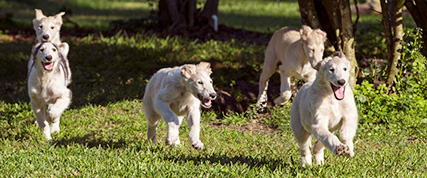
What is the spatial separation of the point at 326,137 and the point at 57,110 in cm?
381

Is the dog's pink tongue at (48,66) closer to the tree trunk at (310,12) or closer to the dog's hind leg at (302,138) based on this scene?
the dog's hind leg at (302,138)

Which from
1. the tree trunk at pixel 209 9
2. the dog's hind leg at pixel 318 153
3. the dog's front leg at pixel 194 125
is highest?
the dog's front leg at pixel 194 125

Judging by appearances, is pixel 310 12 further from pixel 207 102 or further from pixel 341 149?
pixel 341 149

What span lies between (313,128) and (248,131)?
118 inches

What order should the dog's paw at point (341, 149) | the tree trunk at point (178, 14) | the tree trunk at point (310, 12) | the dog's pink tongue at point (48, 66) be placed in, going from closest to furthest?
the dog's paw at point (341, 149) → the dog's pink tongue at point (48, 66) → the tree trunk at point (310, 12) → the tree trunk at point (178, 14)

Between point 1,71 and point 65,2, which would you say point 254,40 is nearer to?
point 1,71

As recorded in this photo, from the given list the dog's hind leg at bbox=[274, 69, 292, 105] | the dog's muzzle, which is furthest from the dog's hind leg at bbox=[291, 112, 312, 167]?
the dog's hind leg at bbox=[274, 69, 292, 105]

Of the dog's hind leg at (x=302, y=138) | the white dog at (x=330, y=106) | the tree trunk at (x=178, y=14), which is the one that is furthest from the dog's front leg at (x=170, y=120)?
the tree trunk at (x=178, y=14)

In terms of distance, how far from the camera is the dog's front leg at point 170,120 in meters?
6.29

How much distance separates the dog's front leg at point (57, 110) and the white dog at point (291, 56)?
2881 millimetres

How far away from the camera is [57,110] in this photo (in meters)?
7.63

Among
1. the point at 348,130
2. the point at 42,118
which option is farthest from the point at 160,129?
Result: the point at 348,130

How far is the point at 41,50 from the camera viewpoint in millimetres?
7488

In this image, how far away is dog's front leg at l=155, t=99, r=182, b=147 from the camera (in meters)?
6.29
